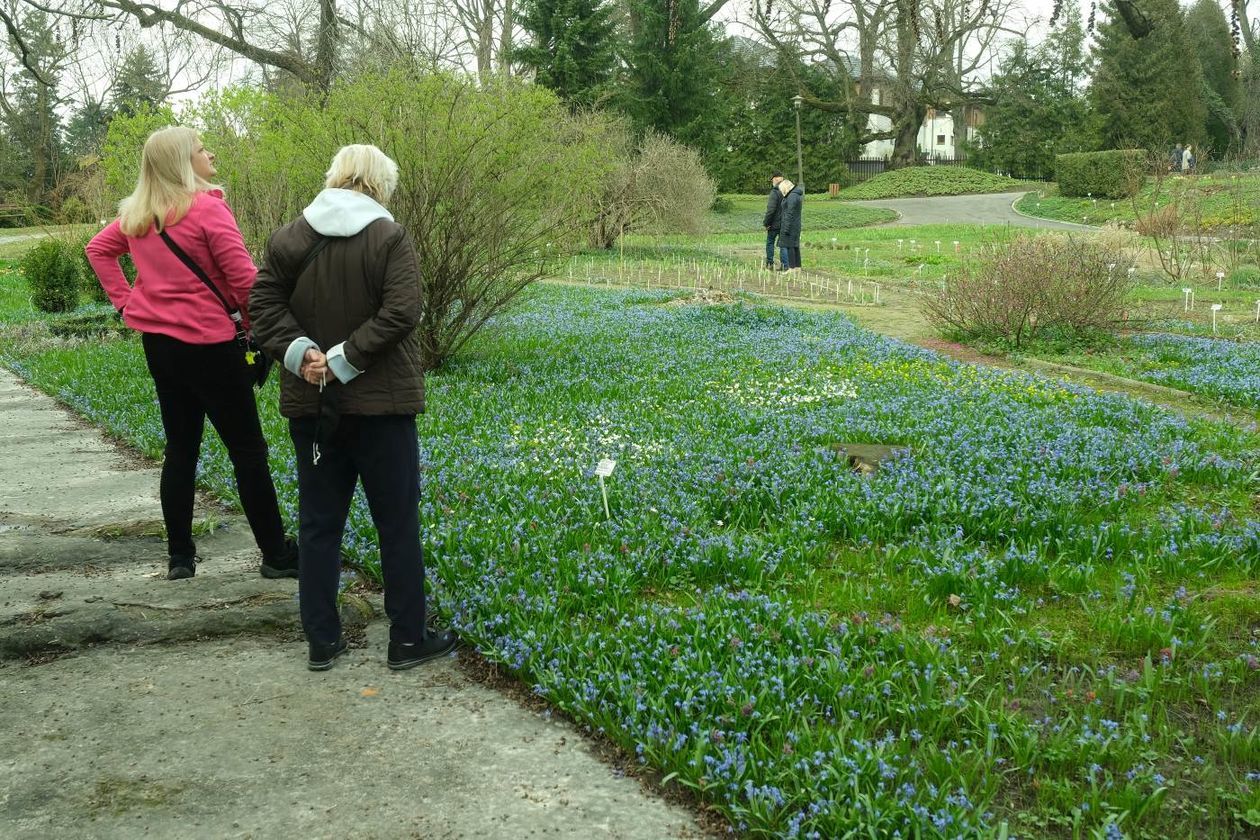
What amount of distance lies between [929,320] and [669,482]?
7989mm

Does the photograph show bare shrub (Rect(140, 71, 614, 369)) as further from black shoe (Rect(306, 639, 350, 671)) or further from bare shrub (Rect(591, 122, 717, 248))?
bare shrub (Rect(591, 122, 717, 248))

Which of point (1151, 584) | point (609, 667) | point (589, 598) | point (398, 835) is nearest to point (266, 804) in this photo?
point (398, 835)

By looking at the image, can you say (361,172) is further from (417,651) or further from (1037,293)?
(1037,293)

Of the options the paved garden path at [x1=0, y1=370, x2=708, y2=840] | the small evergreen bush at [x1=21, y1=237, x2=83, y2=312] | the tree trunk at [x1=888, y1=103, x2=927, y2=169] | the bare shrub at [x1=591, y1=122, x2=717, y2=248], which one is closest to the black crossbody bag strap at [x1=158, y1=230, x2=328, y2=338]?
the paved garden path at [x1=0, y1=370, x2=708, y2=840]

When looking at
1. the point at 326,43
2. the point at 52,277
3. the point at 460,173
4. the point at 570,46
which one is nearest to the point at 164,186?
the point at 460,173

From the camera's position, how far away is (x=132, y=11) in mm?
21453

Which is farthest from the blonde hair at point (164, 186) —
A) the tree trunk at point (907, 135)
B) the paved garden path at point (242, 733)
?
the tree trunk at point (907, 135)

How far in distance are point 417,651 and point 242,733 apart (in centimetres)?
75

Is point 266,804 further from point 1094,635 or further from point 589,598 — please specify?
point 1094,635

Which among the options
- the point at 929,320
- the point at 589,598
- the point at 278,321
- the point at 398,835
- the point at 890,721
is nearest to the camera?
the point at 398,835

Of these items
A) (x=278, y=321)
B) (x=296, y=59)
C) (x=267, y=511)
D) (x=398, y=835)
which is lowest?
(x=398, y=835)

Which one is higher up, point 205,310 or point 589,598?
point 205,310

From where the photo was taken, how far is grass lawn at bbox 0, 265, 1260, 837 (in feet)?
9.99

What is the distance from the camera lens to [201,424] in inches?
194
